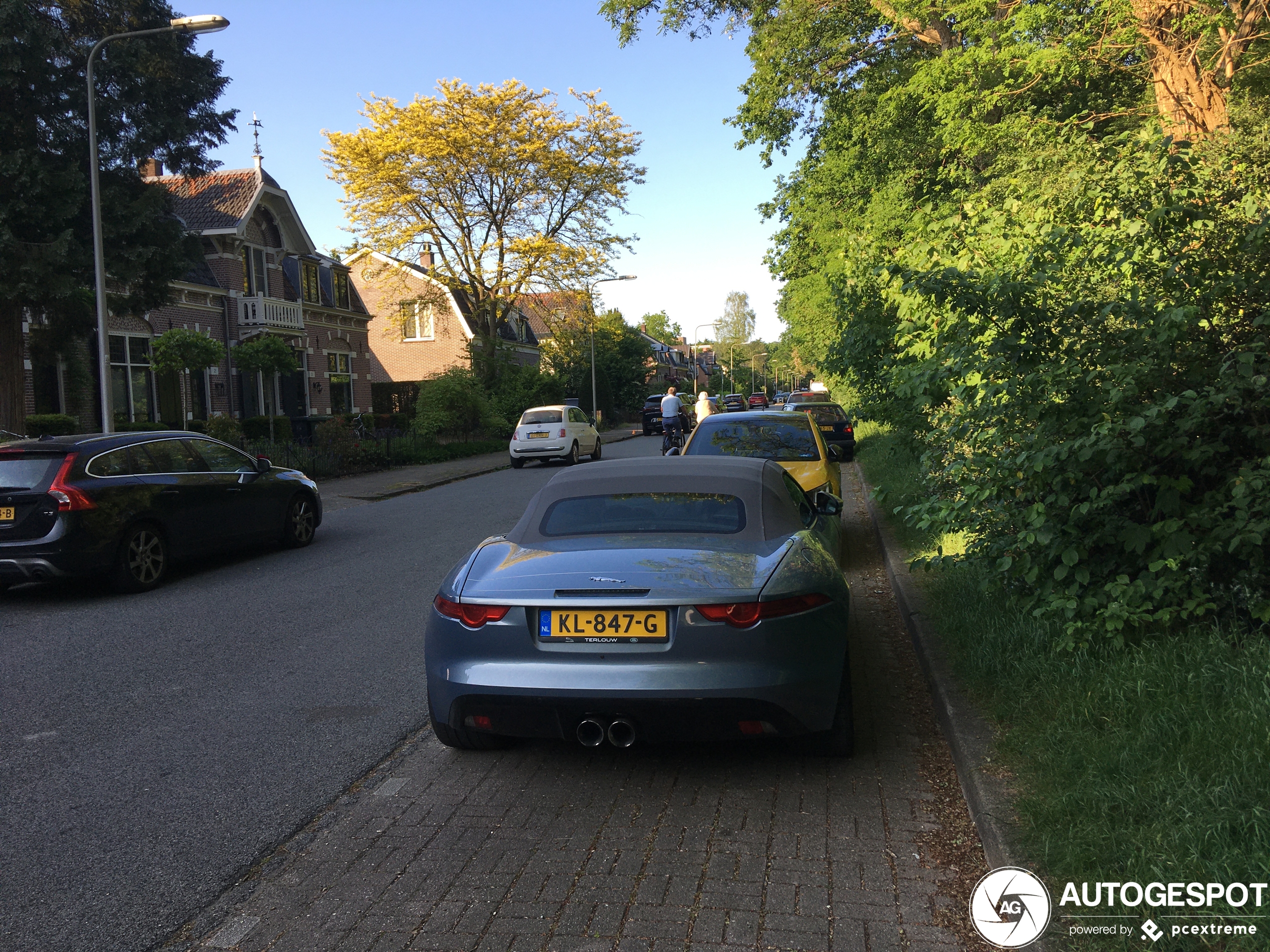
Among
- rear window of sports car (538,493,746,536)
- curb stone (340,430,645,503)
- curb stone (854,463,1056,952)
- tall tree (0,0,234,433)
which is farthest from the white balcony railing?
rear window of sports car (538,493,746,536)

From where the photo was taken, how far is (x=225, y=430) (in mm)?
19125

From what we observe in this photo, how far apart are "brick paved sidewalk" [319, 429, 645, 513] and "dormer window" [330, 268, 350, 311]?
48.0 ft

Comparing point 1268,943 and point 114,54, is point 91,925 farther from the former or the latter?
point 114,54

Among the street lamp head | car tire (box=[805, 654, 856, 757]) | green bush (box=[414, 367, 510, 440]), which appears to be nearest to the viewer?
car tire (box=[805, 654, 856, 757])

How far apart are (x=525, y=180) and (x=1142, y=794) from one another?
34.1m

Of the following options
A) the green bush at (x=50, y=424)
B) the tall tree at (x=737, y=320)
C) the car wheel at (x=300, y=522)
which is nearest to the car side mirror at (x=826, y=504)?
the car wheel at (x=300, y=522)

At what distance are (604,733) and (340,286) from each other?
3838cm

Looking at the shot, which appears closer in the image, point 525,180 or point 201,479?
point 201,479

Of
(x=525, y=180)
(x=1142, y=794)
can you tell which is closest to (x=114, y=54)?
(x=525, y=180)

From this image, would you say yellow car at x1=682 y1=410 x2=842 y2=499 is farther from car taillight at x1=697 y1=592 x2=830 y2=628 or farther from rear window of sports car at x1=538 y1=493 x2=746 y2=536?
car taillight at x1=697 y1=592 x2=830 y2=628

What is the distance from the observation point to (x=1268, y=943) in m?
2.31

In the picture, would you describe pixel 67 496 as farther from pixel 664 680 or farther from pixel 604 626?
pixel 664 680

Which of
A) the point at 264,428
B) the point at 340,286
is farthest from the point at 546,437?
the point at 340,286

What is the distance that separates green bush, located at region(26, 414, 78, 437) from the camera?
69.6 feet
